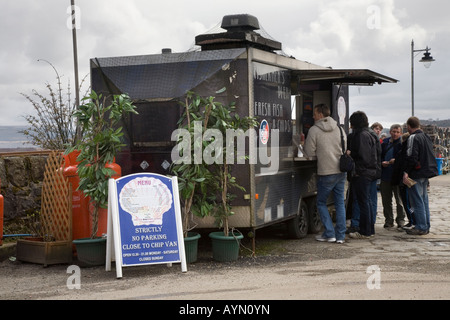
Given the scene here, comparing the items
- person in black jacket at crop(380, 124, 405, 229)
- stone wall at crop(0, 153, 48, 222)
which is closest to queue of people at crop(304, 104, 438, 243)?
person in black jacket at crop(380, 124, 405, 229)

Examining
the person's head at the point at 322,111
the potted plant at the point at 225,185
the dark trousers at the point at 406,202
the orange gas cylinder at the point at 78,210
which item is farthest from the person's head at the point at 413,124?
the orange gas cylinder at the point at 78,210

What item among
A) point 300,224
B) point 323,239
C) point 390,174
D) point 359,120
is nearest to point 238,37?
point 359,120

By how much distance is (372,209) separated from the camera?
10328 millimetres

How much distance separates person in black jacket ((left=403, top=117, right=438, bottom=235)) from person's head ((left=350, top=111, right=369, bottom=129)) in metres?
0.83

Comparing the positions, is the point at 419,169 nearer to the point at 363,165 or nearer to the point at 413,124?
the point at 413,124

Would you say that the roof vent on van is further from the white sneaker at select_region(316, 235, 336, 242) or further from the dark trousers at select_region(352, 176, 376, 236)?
the white sneaker at select_region(316, 235, 336, 242)

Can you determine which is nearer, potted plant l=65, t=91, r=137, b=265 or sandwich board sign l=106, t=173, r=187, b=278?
sandwich board sign l=106, t=173, r=187, b=278

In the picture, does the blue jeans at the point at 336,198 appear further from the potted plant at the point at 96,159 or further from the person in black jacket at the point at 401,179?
the potted plant at the point at 96,159

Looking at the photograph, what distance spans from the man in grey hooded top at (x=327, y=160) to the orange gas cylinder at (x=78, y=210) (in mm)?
3406

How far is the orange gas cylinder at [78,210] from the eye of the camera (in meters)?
8.41

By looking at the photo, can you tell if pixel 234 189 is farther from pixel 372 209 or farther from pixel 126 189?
pixel 372 209

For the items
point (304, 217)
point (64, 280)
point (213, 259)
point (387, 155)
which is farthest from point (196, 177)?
point (387, 155)

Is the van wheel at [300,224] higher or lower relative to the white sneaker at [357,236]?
higher

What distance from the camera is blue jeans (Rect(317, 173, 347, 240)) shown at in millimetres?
9562
